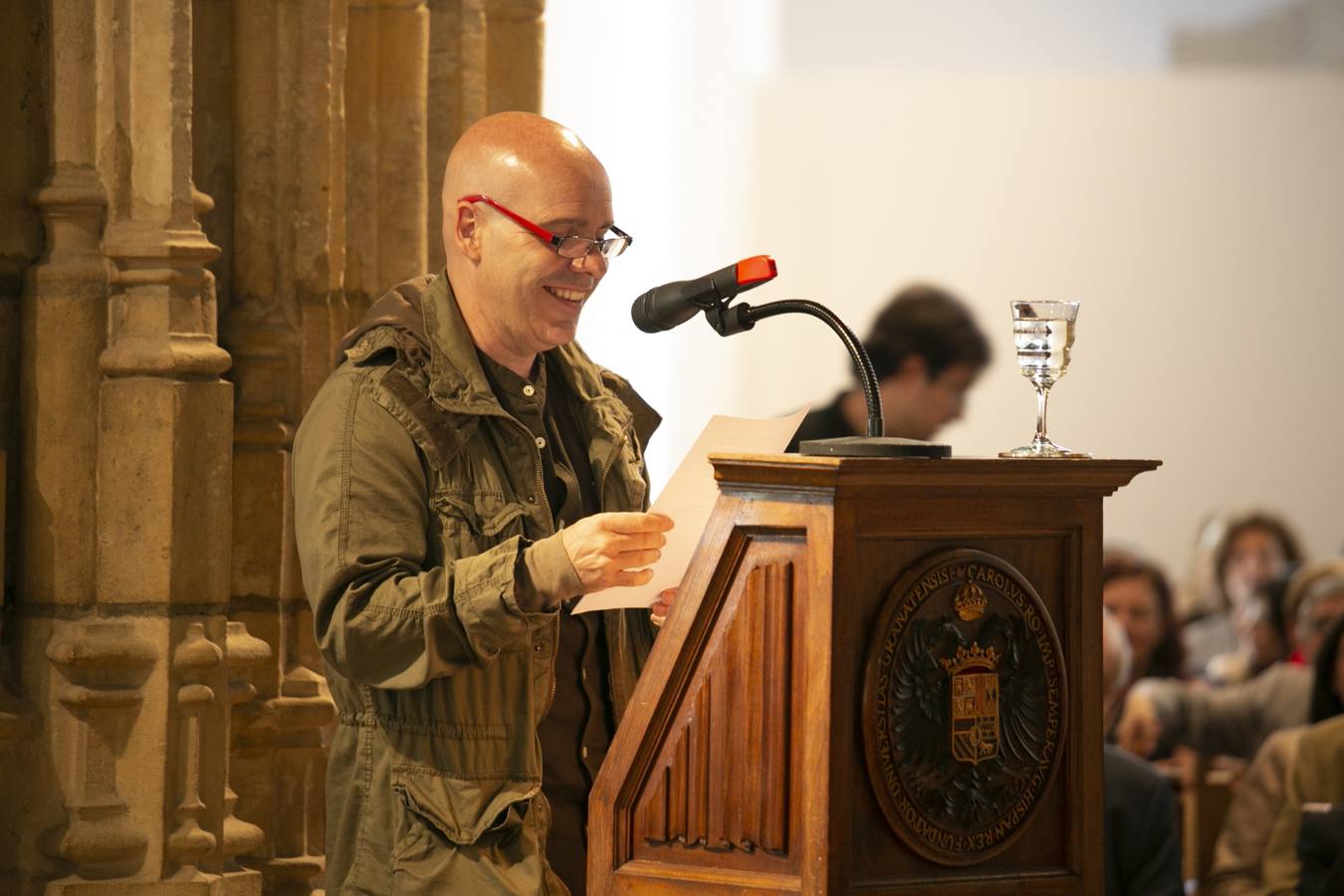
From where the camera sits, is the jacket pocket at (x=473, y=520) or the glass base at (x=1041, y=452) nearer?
the glass base at (x=1041, y=452)

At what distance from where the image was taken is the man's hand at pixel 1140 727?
538cm

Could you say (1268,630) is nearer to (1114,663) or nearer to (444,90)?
(1114,663)

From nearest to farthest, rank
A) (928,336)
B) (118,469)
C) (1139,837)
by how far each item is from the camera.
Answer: (118,469), (1139,837), (928,336)

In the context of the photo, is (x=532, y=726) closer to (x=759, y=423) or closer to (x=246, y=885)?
(x=759, y=423)

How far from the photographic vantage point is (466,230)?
7.59 ft

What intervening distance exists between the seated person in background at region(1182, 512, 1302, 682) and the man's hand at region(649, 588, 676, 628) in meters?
4.77

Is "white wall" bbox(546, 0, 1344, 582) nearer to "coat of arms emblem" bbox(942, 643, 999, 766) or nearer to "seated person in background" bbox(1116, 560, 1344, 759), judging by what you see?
"seated person in background" bbox(1116, 560, 1344, 759)

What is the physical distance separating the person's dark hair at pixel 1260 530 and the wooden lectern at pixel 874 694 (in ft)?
17.1

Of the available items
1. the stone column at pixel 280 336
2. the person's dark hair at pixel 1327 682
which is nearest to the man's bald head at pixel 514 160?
the stone column at pixel 280 336

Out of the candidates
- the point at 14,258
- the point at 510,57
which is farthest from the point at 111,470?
the point at 510,57

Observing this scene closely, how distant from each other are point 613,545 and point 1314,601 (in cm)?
381

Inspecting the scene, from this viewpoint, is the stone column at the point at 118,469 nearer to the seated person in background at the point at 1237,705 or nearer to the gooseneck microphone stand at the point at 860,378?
the gooseneck microphone stand at the point at 860,378

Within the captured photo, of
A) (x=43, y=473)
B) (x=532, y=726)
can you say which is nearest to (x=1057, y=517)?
(x=532, y=726)

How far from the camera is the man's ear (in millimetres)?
2303
